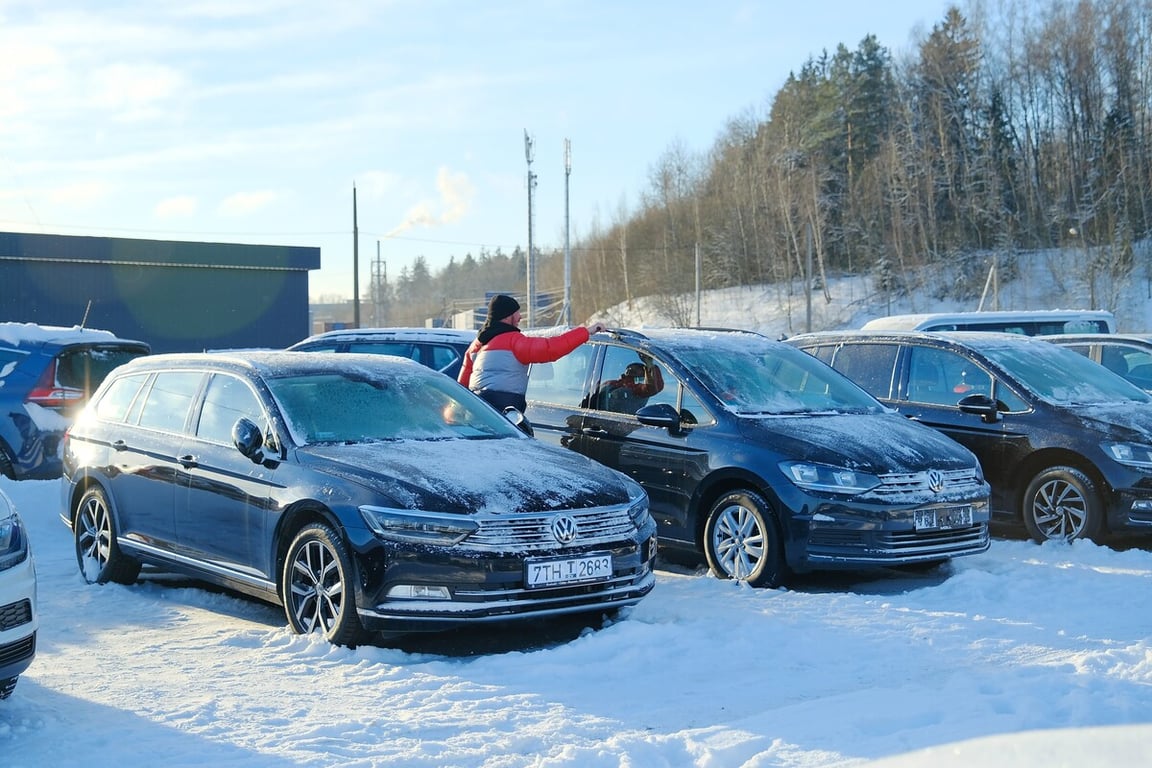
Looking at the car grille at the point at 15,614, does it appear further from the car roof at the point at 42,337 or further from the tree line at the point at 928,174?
the tree line at the point at 928,174

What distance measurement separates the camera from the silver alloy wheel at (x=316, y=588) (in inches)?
242

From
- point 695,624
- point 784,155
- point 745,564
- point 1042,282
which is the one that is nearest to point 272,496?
point 695,624

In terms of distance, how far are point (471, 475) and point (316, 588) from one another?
100 cm

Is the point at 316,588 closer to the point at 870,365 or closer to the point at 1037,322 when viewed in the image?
the point at 870,365

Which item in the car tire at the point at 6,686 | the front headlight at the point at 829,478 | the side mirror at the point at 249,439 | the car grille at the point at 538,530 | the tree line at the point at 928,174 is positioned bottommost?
the car tire at the point at 6,686

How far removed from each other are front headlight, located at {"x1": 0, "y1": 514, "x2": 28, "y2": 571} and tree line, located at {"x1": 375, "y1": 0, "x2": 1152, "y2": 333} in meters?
55.9

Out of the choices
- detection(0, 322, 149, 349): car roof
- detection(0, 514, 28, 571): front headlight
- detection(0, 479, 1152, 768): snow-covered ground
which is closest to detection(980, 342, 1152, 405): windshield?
detection(0, 479, 1152, 768): snow-covered ground

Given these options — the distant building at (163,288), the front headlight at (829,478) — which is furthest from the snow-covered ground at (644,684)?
the distant building at (163,288)

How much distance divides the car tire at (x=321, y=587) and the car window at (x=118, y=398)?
2518mm

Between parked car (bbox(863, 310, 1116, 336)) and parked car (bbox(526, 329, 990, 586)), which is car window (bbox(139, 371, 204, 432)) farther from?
parked car (bbox(863, 310, 1116, 336))

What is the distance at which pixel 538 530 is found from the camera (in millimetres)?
6086

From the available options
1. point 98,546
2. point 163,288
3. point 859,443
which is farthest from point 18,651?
point 163,288

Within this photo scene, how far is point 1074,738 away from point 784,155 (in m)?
77.2

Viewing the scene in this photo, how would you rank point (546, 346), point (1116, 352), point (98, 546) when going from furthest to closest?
point (1116, 352) < point (546, 346) < point (98, 546)
